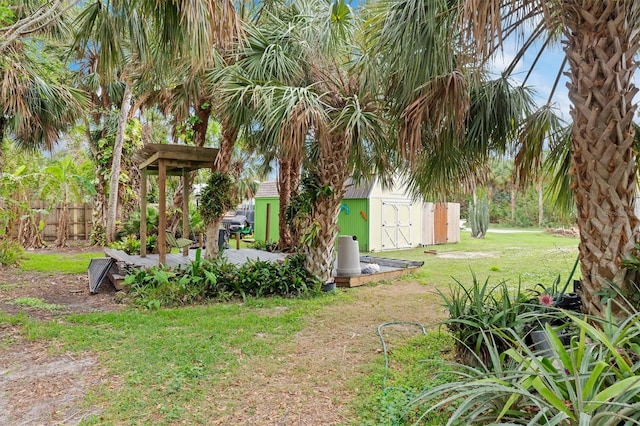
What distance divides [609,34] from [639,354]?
7.95 ft

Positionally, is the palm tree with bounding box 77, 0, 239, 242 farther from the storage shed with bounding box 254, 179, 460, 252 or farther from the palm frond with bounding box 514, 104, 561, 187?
the storage shed with bounding box 254, 179, 460, 252

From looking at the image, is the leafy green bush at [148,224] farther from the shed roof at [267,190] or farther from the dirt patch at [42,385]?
the shed roof at [267,190]

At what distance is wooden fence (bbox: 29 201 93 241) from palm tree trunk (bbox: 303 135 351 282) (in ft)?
39.5

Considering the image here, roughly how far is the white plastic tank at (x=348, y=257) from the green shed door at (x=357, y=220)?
7079mm

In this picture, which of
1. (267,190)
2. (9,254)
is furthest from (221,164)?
(267,190)

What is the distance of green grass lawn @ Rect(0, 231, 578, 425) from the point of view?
2895 mm

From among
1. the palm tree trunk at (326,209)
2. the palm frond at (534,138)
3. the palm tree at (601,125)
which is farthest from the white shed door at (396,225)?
the palm tree at (601,125)

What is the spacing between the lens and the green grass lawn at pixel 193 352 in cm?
289

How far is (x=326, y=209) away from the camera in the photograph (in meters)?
7.05

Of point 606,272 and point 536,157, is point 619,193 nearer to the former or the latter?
point 606,272

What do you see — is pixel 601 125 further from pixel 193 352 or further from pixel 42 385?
pixel 42 385

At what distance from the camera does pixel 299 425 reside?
2.70 meters

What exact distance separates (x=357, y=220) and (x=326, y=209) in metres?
8.82

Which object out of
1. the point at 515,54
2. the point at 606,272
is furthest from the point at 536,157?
the point at 606,272
